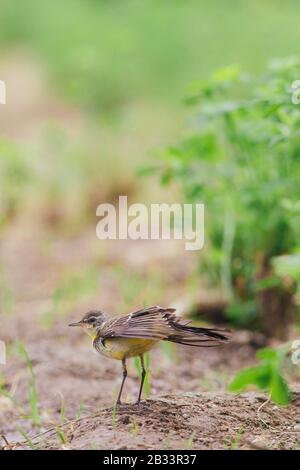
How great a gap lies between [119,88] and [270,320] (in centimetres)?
547

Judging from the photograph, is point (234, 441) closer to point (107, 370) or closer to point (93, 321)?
point (93, 321)

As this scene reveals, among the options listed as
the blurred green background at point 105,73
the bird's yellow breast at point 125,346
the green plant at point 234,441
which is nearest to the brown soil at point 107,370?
the green plant at point 234,441

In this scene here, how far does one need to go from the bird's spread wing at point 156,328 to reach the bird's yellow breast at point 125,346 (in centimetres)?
3

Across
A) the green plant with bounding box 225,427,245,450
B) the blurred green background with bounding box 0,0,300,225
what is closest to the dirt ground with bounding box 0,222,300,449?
the green plant with bounding box 225,427,245,450

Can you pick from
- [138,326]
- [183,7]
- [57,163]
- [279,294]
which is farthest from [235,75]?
[183,7]

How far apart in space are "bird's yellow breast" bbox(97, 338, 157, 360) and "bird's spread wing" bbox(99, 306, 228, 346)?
0.09 ft

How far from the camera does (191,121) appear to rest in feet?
14.3

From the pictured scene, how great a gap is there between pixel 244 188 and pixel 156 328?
6.04 feet

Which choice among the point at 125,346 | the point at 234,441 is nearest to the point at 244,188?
the point at 125,346

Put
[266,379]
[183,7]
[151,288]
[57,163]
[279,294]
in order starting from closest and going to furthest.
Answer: [266,379] → [279,294] → [151,288] → [57,163] → [183,7]

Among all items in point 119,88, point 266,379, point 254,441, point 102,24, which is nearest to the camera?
Result: point 266,379

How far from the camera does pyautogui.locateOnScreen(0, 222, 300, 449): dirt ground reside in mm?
2707

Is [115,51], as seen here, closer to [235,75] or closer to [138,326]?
[235,75]

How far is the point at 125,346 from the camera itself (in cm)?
278
